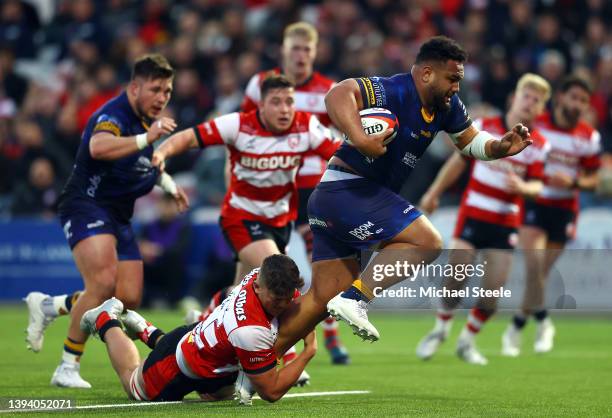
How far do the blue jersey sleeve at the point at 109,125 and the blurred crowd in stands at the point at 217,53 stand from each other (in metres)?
9.20

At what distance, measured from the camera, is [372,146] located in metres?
8.09

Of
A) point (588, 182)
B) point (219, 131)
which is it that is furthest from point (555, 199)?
point (219, 131)

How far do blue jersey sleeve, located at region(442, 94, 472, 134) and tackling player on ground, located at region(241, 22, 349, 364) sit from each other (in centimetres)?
321

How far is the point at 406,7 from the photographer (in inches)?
853

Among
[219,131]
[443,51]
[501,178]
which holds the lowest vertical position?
[501,178]

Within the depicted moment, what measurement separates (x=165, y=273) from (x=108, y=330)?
10115 mm

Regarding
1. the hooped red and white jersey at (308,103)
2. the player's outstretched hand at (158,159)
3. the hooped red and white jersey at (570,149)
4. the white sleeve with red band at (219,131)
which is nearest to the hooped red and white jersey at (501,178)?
the hooped red and white jersey at (570,149)

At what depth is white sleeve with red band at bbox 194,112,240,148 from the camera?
407 inches

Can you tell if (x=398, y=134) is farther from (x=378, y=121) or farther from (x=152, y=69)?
(x=152, y=69)

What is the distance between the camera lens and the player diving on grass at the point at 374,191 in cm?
843

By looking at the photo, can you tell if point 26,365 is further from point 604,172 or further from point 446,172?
point 604,172

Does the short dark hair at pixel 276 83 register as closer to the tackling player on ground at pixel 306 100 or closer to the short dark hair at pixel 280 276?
Result: the tackling player on ground at pixel 306 100

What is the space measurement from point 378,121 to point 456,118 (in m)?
0.94

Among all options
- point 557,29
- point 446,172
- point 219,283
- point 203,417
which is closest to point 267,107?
point 446,172
